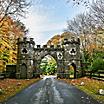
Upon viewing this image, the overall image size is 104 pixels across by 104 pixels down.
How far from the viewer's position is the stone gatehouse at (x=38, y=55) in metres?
48.9

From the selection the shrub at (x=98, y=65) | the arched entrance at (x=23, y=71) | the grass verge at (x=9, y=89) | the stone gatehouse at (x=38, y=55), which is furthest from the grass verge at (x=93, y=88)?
the arched entrance at (x=23, y=71)

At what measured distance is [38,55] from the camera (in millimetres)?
50594

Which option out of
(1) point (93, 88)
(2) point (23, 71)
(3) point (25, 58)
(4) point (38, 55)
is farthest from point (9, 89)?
(4) point (38, 55)

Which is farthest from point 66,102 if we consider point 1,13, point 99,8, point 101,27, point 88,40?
point 88,40

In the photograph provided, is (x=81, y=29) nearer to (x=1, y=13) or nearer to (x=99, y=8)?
(x=99, y=8)

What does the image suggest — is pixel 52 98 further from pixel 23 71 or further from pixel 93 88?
pixel 23 71

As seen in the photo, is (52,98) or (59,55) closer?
(52,98)

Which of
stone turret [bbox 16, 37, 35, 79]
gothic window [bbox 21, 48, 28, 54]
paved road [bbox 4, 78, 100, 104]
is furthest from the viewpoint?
gothic window [bbox 21, 48, 28, 54]

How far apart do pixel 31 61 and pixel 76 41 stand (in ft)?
30.0

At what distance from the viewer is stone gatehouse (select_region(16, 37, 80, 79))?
48.9 m

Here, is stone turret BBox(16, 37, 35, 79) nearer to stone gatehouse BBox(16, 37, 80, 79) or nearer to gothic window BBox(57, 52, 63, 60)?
stone gatehouse BBox(16, 37, 80, 79)

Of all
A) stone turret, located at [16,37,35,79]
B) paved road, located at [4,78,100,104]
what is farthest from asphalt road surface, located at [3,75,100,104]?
stone turret, located at [16,37,35,79]

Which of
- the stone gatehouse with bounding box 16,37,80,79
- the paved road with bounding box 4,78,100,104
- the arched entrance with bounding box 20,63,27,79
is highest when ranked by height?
the stone gatehouse with bounding box 16,37,80,79

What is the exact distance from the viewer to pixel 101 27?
3844cm
